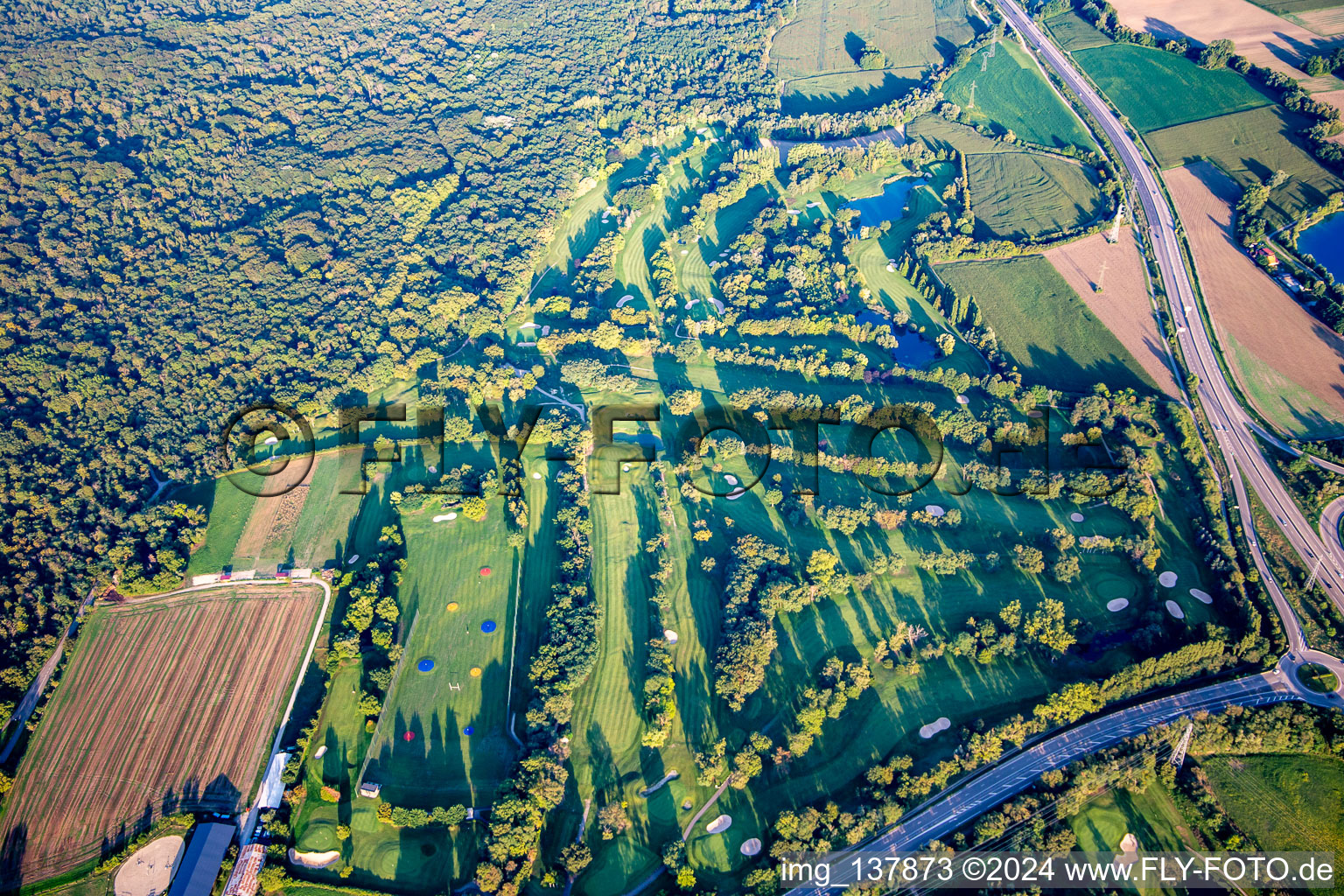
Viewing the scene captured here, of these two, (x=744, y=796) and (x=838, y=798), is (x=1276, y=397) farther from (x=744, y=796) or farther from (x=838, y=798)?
(x=744, y=796)

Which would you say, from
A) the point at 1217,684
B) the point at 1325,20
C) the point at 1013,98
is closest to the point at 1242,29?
the point at 1325,20

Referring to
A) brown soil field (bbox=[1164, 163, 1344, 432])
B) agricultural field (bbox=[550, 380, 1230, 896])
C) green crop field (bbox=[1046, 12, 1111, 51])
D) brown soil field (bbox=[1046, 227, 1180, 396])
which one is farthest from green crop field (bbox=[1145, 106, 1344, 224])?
agricultural field (bbox=[550, 380, 1230, 896])

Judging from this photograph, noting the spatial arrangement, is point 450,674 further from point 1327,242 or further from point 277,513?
point 1327,242

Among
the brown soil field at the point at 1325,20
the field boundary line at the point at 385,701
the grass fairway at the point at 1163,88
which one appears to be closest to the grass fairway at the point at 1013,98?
the grass fairway at the point at 1163,88

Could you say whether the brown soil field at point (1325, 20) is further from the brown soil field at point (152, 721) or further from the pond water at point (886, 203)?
the brown soil field at point (152, 721)

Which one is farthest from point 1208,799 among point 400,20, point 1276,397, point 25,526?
point 400,20

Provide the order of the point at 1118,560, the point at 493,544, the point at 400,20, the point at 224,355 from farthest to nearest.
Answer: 1. the point at 400,20
2. the point at 224,355
3. the point at 493,544
4. the point at 1118,560
